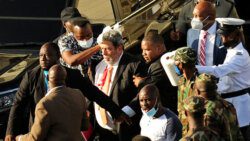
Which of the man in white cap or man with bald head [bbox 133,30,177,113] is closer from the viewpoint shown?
the man in white cap

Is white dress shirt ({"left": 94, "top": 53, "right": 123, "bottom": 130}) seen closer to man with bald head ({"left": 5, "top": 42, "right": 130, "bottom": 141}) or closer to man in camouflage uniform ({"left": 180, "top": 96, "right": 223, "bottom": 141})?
man with bald head ({"left": 5, "top": 42, "right": 130, "bottom": 141})

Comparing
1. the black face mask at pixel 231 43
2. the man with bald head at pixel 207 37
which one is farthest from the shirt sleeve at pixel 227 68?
the man with bald head at pixel 207 37

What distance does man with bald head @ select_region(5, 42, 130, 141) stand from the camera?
888cm

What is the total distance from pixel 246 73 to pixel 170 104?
87cm

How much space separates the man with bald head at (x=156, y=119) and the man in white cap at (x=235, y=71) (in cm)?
50

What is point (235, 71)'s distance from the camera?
8609 mm

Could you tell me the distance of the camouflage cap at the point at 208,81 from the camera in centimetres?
782

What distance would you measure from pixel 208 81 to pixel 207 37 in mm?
1325

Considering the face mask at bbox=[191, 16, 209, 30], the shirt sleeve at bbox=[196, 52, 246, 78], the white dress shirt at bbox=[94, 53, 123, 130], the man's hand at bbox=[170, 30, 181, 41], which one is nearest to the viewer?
the shirt sleeve at bbox=[196, 52, 246, 78]

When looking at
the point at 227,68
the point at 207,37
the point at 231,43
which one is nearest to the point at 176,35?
the point at 207,37

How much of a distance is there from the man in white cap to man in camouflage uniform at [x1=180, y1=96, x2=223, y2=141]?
1212 mm

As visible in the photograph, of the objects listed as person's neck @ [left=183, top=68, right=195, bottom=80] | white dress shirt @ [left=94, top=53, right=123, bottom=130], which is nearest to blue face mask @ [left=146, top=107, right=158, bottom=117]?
person's neck @ [left=183, top=68, right=195, bottom=80]

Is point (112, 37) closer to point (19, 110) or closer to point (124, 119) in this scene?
point (124, 119)

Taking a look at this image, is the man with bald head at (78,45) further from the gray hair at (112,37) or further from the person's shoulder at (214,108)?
the person's shoulder at (214,108)
